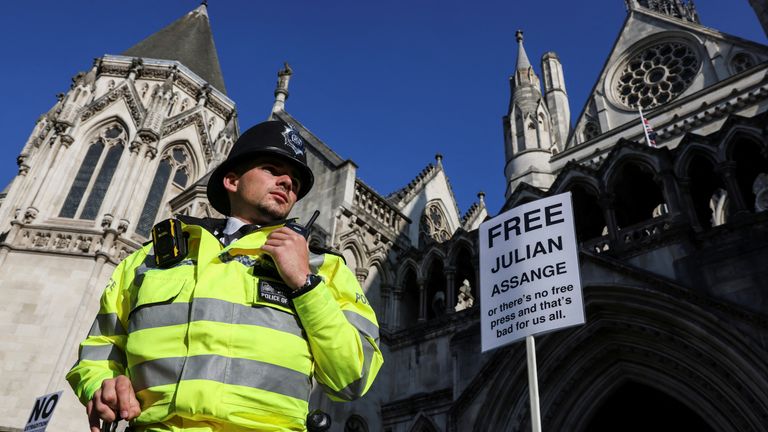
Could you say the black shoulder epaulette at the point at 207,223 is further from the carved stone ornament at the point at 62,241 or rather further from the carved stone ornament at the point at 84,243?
the carved stone ornament at the point at 62,241

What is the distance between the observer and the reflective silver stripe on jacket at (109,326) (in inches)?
100.0

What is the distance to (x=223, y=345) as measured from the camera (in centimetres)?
219

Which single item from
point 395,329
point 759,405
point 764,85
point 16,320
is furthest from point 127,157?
point 764,85

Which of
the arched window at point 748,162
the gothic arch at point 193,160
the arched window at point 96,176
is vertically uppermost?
the gothic arch at point 193,160

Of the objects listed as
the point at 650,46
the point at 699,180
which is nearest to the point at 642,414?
the point at 699,180

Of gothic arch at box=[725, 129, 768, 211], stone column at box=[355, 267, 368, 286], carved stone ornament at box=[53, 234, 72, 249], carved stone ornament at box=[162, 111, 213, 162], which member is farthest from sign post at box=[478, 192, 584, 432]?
carved stone ornament at box=[162, 111, 213, 162]

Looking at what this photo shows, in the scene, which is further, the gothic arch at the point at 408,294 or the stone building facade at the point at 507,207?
the gothic arch at the point at 408,294

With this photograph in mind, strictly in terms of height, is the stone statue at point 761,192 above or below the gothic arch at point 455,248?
above

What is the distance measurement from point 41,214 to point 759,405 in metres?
17.6

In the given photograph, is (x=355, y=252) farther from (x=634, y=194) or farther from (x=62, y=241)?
(x=62, y=241)

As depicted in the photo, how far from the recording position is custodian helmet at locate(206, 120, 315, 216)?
9.16ft

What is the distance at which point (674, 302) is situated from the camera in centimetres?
932

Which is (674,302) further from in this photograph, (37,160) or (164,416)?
(37,160)

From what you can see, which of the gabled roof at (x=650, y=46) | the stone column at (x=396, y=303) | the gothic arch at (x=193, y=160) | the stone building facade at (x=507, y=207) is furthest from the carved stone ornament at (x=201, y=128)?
the gabled roof at (x=650, y=46)
